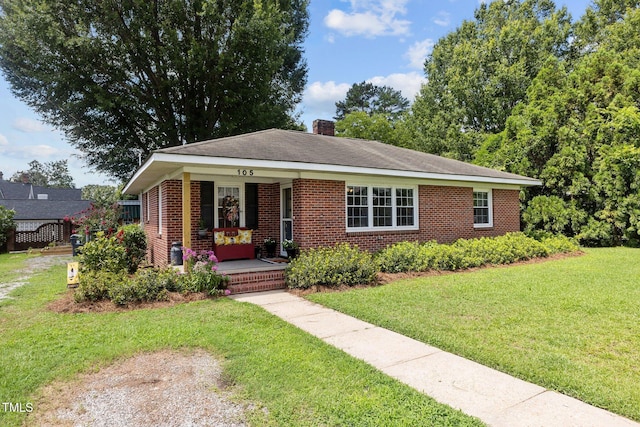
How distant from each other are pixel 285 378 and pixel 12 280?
9908 millimetres

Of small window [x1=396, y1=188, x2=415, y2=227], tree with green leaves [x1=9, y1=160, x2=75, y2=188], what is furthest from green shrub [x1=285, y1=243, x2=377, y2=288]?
tree with green leaves [x1=9, y1=160, x2=75, y2=188]

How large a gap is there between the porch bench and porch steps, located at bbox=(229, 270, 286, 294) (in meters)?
1.84

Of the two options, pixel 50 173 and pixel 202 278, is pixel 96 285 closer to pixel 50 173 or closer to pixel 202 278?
pixel 202 278

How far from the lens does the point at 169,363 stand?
4129 mm

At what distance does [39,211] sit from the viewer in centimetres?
2673

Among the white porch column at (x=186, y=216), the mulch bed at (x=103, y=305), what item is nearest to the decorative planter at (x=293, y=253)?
the white porch column at (x=186, y=216)

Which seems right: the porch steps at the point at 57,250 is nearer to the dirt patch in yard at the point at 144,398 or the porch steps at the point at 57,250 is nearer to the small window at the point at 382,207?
the small window at the point at 382,207

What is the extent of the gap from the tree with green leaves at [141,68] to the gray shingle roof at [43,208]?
8.43 m

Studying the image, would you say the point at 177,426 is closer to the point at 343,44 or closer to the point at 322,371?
the point at 322,371

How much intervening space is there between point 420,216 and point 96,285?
28.7ft

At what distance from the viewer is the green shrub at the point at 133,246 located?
410 inches

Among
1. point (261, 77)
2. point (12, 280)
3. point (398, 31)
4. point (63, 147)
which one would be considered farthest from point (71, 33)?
point (398, 31)

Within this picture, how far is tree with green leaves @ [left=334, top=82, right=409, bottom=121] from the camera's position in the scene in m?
42.4

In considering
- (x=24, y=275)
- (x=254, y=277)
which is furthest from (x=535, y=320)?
(x=24, y=275)
